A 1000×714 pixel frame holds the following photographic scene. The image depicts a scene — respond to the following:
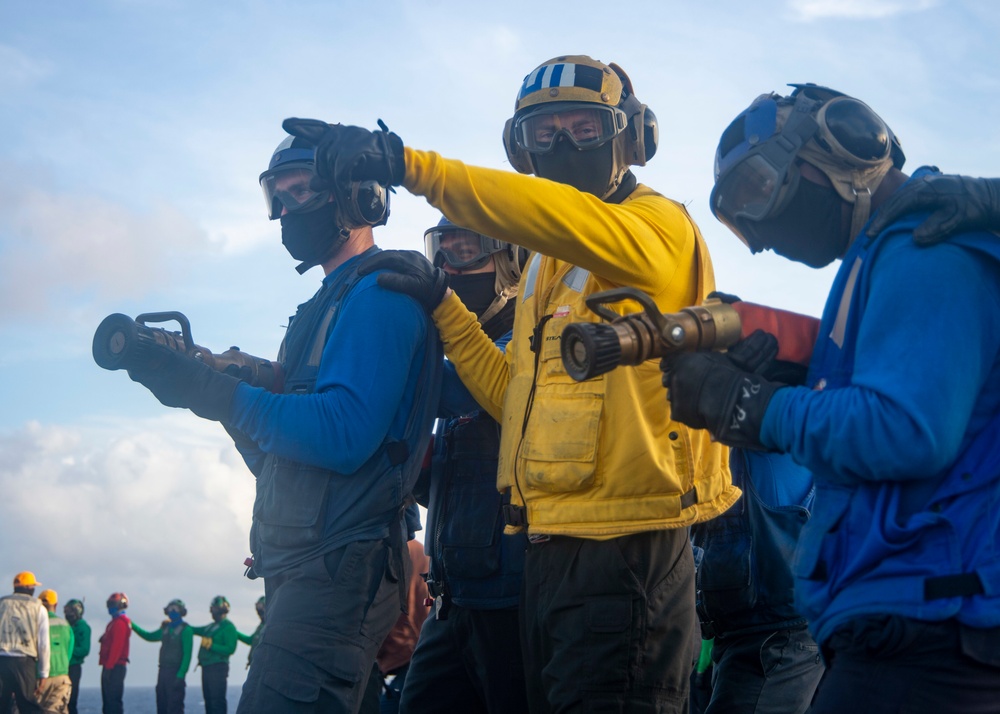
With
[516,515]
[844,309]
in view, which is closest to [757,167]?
[844,309]

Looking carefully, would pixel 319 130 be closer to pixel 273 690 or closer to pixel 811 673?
pixel 273 690

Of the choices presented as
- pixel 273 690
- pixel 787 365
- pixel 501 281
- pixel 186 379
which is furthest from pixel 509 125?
pixel 273 690

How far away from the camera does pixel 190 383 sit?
3.96 metres

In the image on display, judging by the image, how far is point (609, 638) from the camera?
3.14 metres

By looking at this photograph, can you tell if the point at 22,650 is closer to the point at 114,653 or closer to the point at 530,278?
the point at 114,653

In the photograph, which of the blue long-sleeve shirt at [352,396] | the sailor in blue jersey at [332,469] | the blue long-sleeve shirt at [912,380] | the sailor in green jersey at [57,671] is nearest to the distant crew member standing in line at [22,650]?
the sailor in green jersey at [57,671]

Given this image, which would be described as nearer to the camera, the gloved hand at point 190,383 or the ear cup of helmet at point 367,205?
the gloved hand at point 190,383

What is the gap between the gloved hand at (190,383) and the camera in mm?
3945

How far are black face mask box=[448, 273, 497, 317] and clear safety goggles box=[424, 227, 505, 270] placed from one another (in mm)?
57

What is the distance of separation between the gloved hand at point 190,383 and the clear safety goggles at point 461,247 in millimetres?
1521

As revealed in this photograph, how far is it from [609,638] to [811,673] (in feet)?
5.39

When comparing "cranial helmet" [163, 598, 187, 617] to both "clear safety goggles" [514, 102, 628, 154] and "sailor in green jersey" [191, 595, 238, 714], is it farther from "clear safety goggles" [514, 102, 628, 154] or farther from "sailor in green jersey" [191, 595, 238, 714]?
"clear safety goggles" [514, 102, 628, 154]

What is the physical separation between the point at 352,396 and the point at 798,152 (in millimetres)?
1792

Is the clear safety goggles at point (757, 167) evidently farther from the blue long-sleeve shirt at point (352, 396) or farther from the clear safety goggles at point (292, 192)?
the clear safety goggles at point (292, 192)
